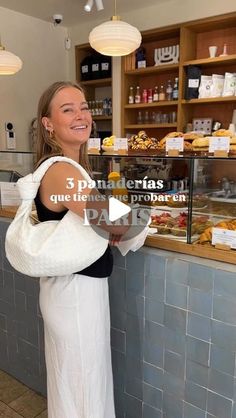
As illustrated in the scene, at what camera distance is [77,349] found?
1.22 metres

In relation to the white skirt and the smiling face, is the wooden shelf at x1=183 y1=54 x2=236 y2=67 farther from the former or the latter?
the white skirt

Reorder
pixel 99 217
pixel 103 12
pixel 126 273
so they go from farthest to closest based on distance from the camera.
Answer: pixel 103 12
pixel 126 273
pixel 99 217

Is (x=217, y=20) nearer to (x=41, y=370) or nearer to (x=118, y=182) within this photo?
(x=118, y=182)

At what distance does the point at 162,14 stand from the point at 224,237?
3227 millimetres

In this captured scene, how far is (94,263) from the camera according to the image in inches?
46.1

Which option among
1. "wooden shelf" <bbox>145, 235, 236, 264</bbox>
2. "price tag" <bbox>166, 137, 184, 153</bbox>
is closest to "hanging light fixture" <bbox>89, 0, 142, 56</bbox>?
"price tag" <bbox>166, 137, 184, 153</bbox>

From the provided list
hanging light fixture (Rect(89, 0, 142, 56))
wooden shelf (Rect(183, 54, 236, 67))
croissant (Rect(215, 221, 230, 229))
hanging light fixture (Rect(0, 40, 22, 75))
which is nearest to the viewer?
croissant (Rect(215, 221, 230, 229))

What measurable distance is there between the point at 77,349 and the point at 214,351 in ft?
1.57

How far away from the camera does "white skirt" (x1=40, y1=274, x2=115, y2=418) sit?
1187mm

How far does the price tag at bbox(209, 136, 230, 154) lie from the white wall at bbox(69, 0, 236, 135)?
2.36 metres

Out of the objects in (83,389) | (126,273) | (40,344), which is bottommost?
(40,344)

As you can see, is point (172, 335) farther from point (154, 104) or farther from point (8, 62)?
point (154, 104)

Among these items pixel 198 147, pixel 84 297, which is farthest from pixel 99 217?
pixel 198 147

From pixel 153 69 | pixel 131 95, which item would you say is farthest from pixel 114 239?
pixel 131 95
